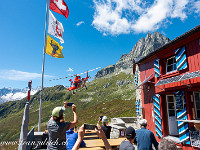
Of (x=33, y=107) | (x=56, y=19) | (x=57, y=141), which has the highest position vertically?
(x=56, y=19)

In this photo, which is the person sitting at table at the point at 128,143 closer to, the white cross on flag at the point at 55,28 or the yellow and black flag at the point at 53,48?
the yellow and black flag at the point at 53,48

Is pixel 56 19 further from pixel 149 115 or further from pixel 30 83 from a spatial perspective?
pixel 149 115

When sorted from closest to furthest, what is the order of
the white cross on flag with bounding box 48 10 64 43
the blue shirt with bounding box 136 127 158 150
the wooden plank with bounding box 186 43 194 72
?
the blue shirt with bounding box 136 127 158 150 < the wooden plank with bounding box 186 43 194 72 < the white cross on flag with bounding box 48 10 64 43

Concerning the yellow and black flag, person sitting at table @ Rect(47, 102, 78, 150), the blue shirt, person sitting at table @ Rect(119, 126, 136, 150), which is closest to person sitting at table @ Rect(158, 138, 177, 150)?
person sitting at table @ Rect(119, 126, 136, 150)

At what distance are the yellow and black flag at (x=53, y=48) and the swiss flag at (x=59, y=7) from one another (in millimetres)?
2473

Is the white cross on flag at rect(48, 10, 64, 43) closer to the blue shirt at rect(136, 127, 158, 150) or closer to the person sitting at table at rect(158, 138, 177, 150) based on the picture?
the blue shirt at rect(136, 127, 158, 150)

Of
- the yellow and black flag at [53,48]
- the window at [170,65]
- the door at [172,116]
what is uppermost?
the yellow and black flag at [53,48]

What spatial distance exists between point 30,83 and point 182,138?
8531mm

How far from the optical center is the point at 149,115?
11023mm

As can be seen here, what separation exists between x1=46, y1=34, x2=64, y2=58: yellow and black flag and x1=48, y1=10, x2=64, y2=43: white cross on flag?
20.3 inches

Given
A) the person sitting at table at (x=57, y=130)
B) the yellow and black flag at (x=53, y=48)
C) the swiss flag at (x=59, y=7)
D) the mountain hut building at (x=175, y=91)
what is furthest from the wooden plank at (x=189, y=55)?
the swiss flag at (x=59, y=7)

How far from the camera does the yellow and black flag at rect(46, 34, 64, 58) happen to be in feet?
36.6

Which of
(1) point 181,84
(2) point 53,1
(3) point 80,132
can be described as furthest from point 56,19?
(3) point 80,132

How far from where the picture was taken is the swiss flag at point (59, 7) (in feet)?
37.7
